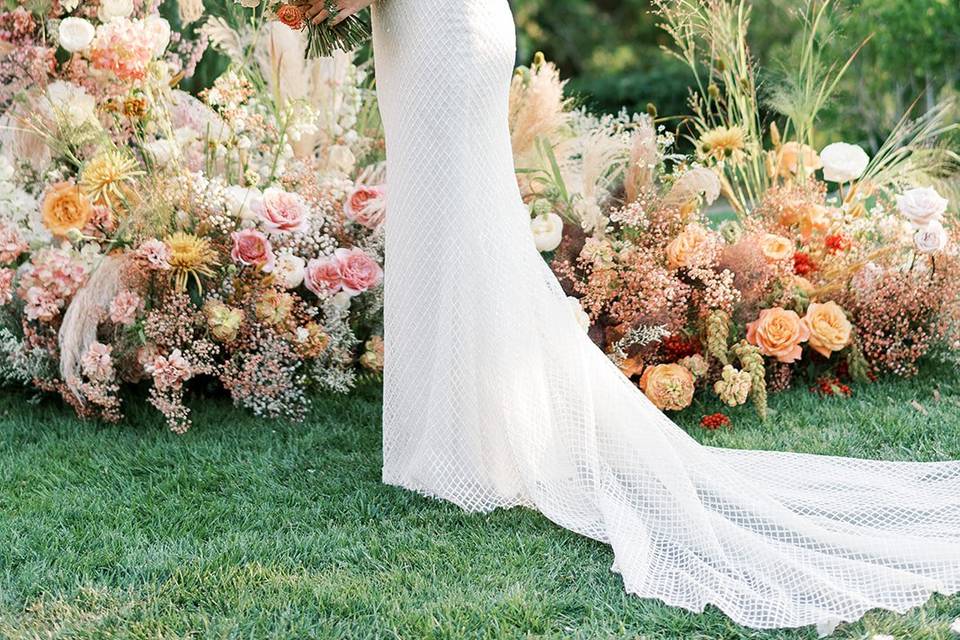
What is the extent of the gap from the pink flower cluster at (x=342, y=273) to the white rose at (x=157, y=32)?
1.06m

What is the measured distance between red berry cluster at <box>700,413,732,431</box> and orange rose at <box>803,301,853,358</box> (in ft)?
1.84

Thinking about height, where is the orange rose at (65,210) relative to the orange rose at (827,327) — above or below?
above

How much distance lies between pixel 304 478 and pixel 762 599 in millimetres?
1667

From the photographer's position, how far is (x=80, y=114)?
4.40m

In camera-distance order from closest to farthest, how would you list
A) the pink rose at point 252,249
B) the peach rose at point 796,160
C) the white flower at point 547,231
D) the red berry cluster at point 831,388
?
the pink rose at point 252,249, the white flower at point 547,231, the red berry cluster at point 831,388, the peach rose at point 796,160

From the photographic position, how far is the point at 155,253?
165 inches

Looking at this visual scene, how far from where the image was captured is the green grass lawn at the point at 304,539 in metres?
2.83

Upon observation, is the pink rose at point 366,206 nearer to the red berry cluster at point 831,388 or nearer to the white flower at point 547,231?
the white flower at point 547,231

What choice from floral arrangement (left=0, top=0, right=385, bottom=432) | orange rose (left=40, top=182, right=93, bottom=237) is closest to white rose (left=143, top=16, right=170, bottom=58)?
floral arrangement (left=0, top=0, right=385, bottom=432)

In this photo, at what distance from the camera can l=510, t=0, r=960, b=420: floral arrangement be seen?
442cm

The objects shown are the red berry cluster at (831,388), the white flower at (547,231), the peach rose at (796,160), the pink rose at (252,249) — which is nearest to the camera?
the pink rose at (252,249)

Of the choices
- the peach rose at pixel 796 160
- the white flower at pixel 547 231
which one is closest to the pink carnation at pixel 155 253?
the white flower at pixel 547 231

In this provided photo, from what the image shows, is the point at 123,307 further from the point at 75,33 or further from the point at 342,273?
the point at 75,33

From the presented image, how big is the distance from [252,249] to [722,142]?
2.06 metres
